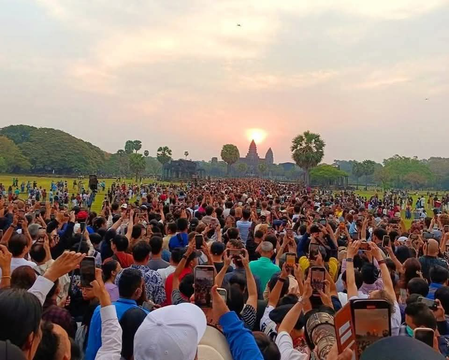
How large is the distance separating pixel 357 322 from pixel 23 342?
1536 mm

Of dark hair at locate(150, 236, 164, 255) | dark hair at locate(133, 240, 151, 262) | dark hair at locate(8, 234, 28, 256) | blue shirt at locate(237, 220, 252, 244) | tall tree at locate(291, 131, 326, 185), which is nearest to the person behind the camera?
dark hair at locate(133, 240, 151, 262)

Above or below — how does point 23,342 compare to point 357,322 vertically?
below

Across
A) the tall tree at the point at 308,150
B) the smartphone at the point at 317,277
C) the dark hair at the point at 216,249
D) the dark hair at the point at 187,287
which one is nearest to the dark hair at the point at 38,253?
the dark hair at the point at 216,249

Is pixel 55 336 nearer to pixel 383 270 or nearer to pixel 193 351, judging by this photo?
pixel 193 351

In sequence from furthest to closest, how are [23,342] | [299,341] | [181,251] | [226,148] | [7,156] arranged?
[226,148] < [7,156] < [181,251] < [299,341] < [23,342]

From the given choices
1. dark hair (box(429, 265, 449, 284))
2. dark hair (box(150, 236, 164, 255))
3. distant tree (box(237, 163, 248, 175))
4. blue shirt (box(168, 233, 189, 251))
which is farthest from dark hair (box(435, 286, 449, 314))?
distant tree (box(237, 163, 248, 175))

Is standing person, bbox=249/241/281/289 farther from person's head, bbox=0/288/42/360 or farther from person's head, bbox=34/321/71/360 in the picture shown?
person's head, bbox=0/288/42/360

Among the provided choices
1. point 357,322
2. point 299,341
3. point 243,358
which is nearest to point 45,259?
point 299,341

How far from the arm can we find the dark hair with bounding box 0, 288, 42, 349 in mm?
881

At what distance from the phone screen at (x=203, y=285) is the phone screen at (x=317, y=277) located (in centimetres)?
100

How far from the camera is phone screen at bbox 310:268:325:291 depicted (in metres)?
3.76

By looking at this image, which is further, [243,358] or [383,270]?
[383,270]

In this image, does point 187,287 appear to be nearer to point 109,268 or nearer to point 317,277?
point 109,268

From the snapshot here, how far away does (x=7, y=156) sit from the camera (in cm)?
9288
